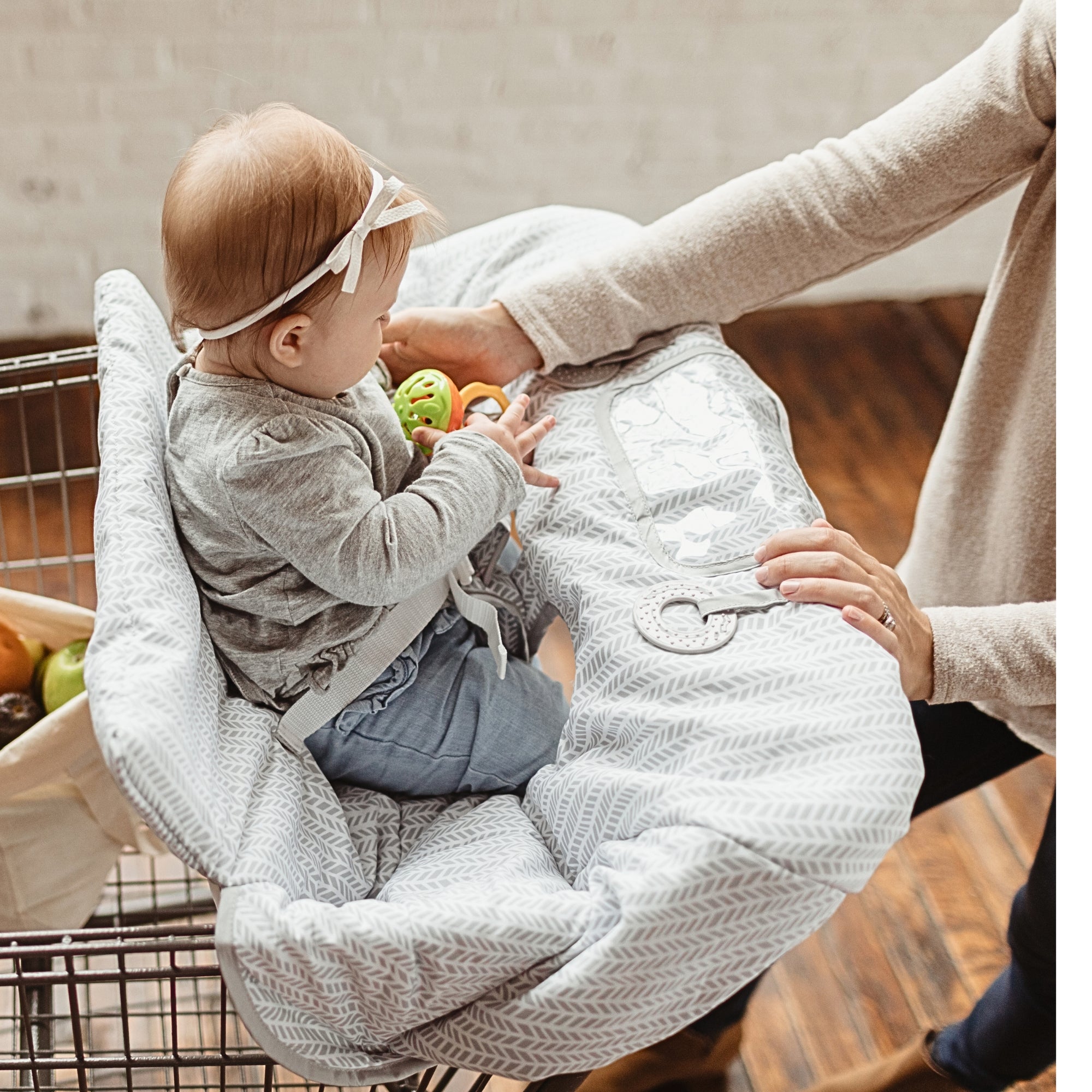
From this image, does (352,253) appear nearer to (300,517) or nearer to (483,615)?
(300,517)

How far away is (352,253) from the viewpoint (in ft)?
2.77

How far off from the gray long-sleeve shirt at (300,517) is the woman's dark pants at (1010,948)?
0.55 m

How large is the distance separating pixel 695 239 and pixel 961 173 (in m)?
0.24

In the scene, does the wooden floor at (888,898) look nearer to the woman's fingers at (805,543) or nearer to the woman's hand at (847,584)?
the woman's hand at (847,584)

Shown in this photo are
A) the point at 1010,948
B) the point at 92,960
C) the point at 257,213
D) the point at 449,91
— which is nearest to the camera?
the point at 257,213

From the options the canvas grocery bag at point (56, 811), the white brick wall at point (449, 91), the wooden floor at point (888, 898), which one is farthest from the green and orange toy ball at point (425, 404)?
the white brick wall at point (449, 91)

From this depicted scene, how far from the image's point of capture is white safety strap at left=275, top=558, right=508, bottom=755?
93 centimetres

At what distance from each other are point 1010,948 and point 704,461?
2.15ft

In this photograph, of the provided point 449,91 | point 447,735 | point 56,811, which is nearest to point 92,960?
point 56,811

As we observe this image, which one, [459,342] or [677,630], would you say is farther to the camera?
[459,342]

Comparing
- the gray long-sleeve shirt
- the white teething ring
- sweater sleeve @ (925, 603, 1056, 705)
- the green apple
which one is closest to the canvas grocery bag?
the green apple

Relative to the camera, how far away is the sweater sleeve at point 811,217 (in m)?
1.01

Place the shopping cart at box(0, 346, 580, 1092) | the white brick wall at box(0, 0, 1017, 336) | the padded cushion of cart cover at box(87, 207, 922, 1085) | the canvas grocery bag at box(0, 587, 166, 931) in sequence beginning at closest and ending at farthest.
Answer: the padded cushion of cart cover at box(87, 207, 922, 1085)
the shopping cart at box(0, 346, 580, 1092)
the canvas grocery bag at box(0, 587, 166, 931)
the white brick wall at box(0, 0, 1017, 336)

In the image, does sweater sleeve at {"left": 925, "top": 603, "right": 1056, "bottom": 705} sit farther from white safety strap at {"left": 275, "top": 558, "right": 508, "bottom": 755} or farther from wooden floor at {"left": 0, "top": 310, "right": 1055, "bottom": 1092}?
wooden floor at {"left": 0, "top": 310, "right": 1055, "bottom": 1092}
